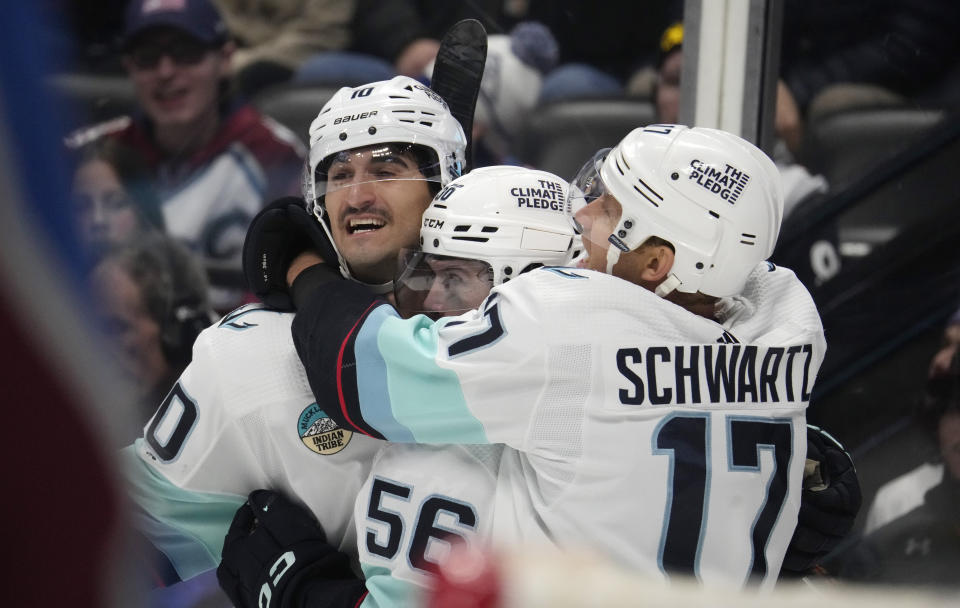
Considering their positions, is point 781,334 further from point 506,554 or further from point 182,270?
point 182,270

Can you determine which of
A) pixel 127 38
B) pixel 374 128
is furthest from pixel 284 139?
pixel 374 128

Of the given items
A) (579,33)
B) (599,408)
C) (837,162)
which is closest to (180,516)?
(599,408)

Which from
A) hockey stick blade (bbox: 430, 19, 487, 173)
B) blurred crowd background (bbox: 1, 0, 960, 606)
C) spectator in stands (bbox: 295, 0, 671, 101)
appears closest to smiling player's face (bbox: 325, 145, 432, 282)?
hockey stick blade (bbox: 430, 19, 487, 173)

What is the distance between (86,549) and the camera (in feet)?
1.85

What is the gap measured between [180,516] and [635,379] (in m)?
0.96

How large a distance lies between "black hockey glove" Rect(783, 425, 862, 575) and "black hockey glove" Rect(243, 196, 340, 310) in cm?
94

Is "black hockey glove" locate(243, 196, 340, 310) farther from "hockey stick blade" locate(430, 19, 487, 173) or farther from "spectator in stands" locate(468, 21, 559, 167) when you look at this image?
"spectator in stands" locate(468, 21, 559, 167)

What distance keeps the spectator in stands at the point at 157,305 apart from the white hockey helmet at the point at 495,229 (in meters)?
1.68

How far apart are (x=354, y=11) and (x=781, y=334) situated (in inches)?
96.2

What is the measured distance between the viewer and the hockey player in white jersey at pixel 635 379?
1.70m

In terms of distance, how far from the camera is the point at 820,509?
2.01m

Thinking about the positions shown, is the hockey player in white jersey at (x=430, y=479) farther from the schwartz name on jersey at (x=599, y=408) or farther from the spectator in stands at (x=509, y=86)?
the spectator in stands at (x=509, y=86)

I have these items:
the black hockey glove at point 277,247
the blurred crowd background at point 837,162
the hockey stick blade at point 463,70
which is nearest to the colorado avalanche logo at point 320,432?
the black hockey glove at point 277,247

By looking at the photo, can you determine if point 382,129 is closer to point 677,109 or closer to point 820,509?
point 820,509
